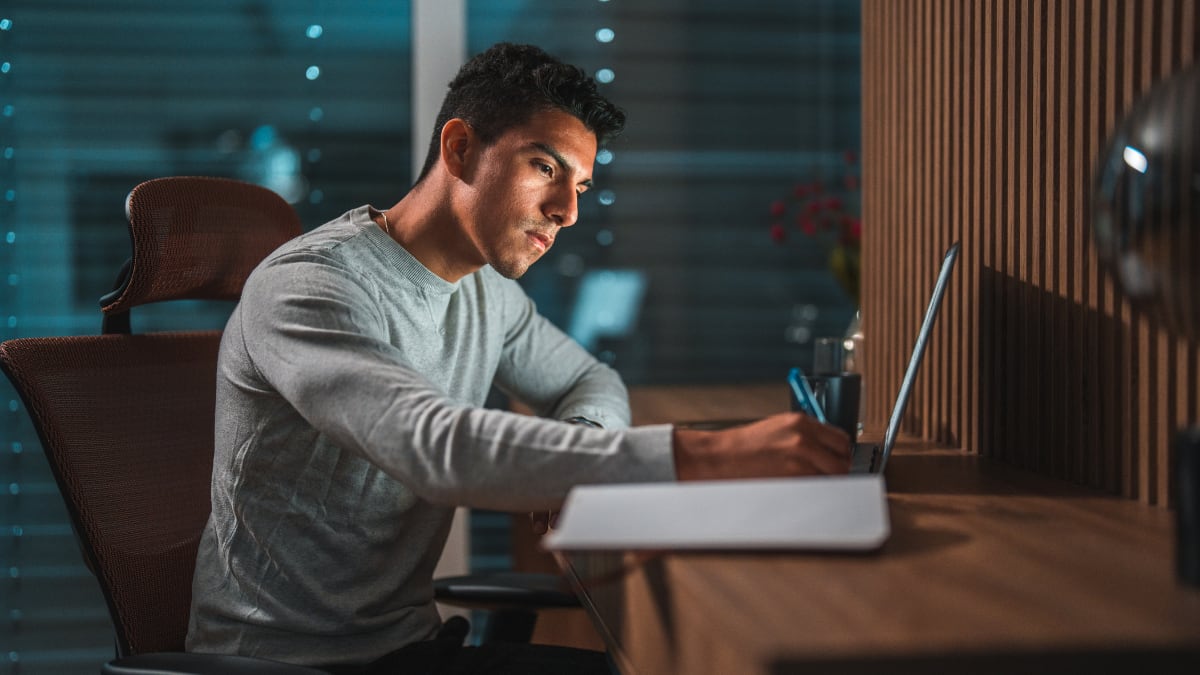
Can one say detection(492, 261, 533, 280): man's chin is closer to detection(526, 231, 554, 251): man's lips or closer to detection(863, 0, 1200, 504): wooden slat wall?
detection(526, 231, 554, 251): man's lips

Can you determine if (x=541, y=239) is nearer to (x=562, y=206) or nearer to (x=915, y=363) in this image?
(x=562, y=206)

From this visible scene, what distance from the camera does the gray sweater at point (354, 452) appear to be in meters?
0.87

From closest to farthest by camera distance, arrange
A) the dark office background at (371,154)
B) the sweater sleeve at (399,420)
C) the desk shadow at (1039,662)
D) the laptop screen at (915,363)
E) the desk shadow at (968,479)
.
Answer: the desk shadow at (1039,662)
the sweater sleeve at (399,420)
the desk shadow at (968,479)
the laptop screen at (915,363)
the dark office background at (371,154)

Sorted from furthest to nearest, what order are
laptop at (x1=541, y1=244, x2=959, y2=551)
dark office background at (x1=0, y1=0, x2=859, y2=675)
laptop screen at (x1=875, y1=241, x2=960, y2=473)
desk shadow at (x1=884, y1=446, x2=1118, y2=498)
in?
dark office background at (x1=0, y1=0, x2=859, y2=675) → laptop screen at (x1=875, y1=241, x2=960, y2=473) → desk shadow at (x1=884, y1=446, x2=1118, y2=498) → laptop at (x1=541, y1=244, x2=959, y2=551)

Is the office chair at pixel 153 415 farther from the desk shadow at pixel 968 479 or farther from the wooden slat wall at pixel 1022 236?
the wooden slat wall at pixel 1022 236

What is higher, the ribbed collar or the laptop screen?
the ribbed collar

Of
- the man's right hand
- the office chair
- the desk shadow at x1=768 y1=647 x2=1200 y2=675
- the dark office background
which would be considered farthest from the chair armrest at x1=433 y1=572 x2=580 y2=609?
the dark office background

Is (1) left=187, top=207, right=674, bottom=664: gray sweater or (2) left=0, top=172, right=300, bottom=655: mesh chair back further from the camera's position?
(2) left=0, top=172, right=300, bottom=655: mesh chair back

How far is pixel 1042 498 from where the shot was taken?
3.21 feet

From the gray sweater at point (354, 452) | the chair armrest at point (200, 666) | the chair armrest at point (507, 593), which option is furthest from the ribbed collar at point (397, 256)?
the chair armrest at point (200, 666)

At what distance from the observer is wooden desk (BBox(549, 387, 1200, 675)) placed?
0.53 meters

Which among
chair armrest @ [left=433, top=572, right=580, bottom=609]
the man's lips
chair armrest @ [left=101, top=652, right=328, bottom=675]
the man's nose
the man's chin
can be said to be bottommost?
chair armrest @ [left=433, top=572, right=580, bottom=609]

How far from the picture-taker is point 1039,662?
0.53 metres

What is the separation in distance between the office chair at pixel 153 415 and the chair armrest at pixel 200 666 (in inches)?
6.2
